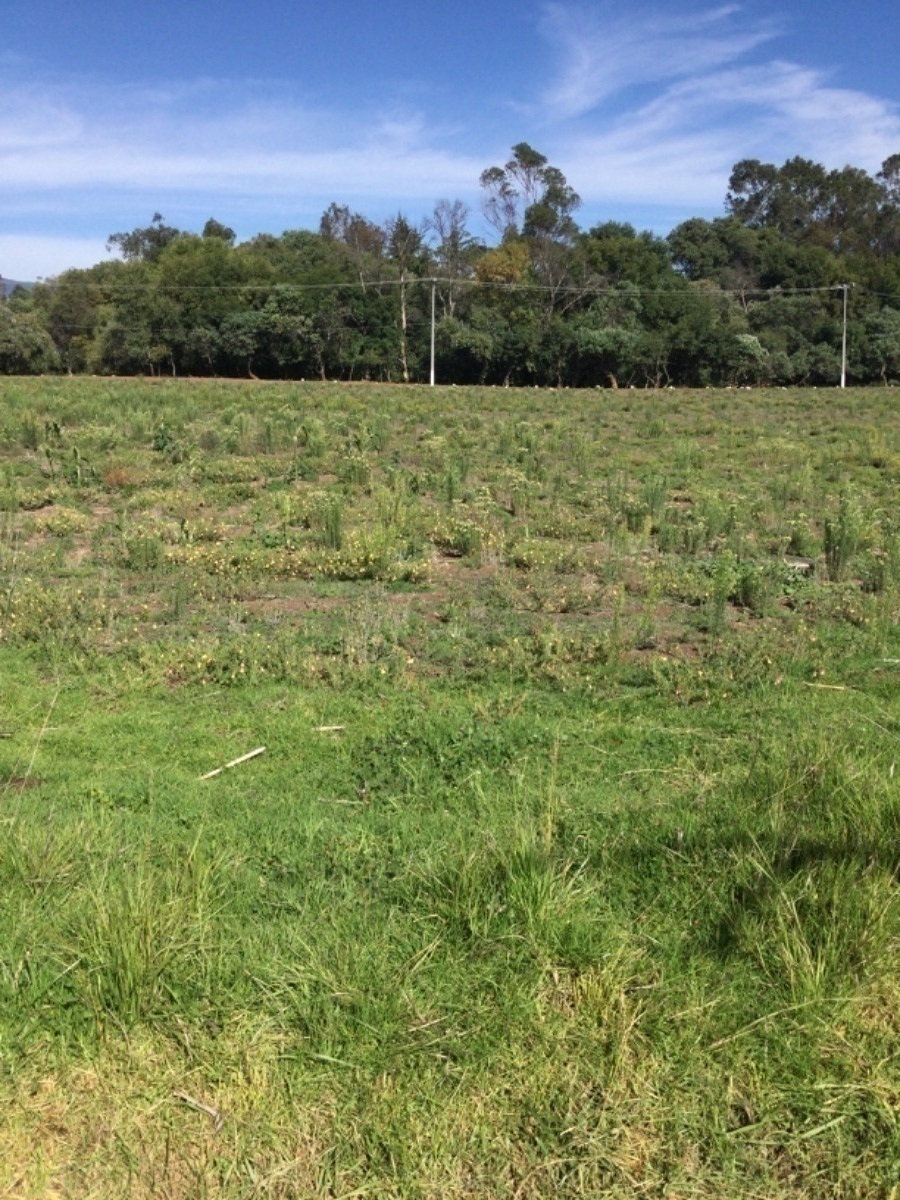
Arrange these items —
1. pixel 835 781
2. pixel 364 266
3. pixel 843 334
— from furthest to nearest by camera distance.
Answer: pixel 364 266
pixel 843 334
pixel 835 781

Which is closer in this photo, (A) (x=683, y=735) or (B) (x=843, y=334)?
(A) (x=683, y=735)

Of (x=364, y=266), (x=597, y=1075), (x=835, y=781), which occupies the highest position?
(x=364, y=266)

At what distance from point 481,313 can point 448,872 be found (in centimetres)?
5291

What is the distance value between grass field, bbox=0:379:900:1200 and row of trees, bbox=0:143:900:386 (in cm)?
4182

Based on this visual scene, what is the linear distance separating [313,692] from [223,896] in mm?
2591

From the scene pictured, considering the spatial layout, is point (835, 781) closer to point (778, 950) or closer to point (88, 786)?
point (778, 950)

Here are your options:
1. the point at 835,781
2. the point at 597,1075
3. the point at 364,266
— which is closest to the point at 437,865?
the point at 597,1075

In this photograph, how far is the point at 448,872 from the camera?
3.87 m

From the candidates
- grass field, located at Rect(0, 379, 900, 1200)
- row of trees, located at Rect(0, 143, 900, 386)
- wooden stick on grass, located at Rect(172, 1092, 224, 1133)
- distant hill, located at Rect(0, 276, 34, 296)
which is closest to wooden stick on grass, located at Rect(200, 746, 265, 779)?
grass field, located at Rect(0, 379, 900, 1200)

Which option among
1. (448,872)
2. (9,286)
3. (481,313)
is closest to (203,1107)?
(448,872)

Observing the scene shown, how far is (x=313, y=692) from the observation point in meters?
6.37

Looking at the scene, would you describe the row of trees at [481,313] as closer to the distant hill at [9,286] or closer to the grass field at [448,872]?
the distant hill at [9,286]

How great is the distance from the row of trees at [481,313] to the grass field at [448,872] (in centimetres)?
4182

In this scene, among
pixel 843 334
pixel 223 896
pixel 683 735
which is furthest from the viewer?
pixel 843 334
